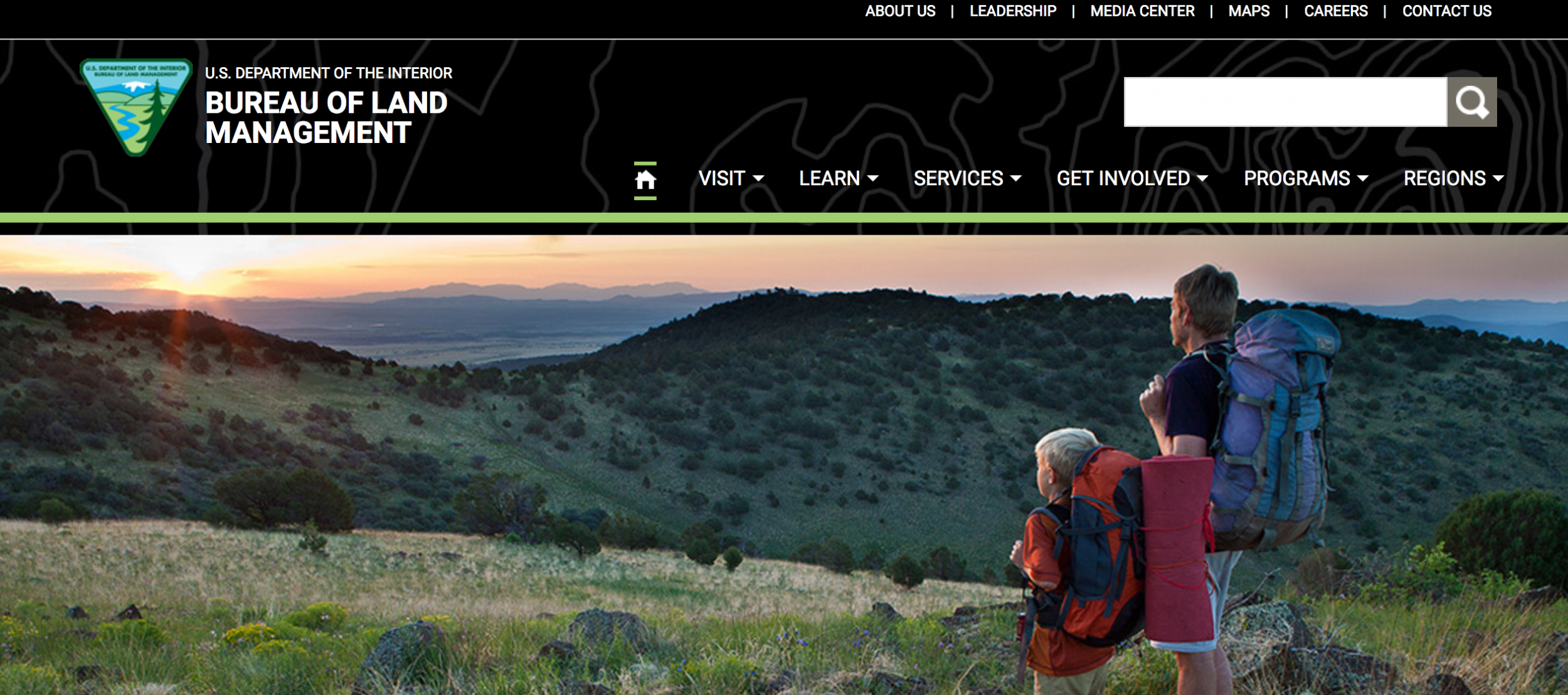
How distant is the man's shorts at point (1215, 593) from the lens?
9.67ft

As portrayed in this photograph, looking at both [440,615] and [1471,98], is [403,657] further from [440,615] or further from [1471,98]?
[1471,98]

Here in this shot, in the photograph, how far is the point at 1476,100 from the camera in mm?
3771

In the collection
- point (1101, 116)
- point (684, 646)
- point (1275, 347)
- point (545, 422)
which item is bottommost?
point (545, 422)

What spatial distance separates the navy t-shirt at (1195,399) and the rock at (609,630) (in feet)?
10.8

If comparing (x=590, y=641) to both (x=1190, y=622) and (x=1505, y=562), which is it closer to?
(x=1190, y=622)

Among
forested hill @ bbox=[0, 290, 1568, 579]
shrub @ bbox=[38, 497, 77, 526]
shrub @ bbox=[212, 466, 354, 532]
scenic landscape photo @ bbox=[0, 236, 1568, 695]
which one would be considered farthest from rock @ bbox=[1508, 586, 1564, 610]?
shrub @ bbox=[38, 497, 77, 526]

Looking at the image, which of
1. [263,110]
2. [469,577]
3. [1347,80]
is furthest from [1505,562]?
[469,577]

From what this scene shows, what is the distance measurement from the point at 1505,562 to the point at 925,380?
33601mm

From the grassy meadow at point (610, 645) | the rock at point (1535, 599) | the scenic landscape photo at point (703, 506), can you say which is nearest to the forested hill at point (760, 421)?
the scenic landscape photo at point (703, 506)

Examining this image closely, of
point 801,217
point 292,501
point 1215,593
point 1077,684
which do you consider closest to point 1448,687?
point 1215,593

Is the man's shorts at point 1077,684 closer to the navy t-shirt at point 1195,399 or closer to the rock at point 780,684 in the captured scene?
the navy t-shirt at point 1195,399

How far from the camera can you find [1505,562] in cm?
1038

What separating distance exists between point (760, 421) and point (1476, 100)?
37922 millimetres

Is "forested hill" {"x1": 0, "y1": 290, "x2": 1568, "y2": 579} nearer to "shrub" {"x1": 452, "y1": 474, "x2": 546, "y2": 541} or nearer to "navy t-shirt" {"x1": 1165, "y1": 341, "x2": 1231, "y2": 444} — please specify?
"shrub" {"x1": 452, "y1": 474, "x2": 546, "y2": 541}
